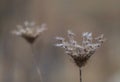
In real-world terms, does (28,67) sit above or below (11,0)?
below

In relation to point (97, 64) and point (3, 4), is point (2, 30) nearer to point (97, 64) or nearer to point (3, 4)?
point (3, 4)

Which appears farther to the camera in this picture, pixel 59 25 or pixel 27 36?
pixel 59 25

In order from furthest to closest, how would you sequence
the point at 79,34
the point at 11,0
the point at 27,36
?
the point at 11,0, the point at 79,34, the point at 27,36

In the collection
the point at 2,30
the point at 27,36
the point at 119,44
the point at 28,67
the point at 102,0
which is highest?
the point at 102,0

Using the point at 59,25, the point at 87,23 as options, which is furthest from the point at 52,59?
the point at 87,23

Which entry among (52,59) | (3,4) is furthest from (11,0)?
(52,59)

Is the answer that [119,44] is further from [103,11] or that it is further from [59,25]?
[59,25]

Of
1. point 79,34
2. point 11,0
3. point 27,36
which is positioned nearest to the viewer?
point 27,36
